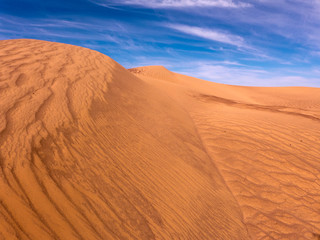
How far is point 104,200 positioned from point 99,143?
1.02m

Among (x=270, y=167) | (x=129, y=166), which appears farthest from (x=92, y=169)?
(x=270, y=167)

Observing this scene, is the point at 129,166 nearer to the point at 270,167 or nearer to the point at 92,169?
the point at 92,169

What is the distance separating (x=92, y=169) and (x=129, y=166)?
64 centimetres

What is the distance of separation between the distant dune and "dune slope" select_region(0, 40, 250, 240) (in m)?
0.01

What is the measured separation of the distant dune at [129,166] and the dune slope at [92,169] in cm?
1

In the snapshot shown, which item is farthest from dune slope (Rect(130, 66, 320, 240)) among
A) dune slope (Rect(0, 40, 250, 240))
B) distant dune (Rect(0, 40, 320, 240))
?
dune slope (Rect(0, 40, 250, 240))

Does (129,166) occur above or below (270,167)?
below

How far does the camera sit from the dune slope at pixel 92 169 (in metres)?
1.81

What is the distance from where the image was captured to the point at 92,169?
246 centimetres

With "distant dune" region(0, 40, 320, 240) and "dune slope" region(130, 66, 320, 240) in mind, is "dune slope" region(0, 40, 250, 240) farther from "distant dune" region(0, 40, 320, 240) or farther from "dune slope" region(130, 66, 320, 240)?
"dune slope" region(130, 66, 320, 240)

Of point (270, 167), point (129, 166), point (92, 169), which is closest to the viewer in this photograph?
point (92, 169)

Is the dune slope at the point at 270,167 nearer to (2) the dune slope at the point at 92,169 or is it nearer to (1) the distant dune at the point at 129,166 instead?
(1) the distant dune at the point at 129,166

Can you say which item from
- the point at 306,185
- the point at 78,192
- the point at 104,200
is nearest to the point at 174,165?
the point at 104,200

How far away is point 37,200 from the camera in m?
1.79
